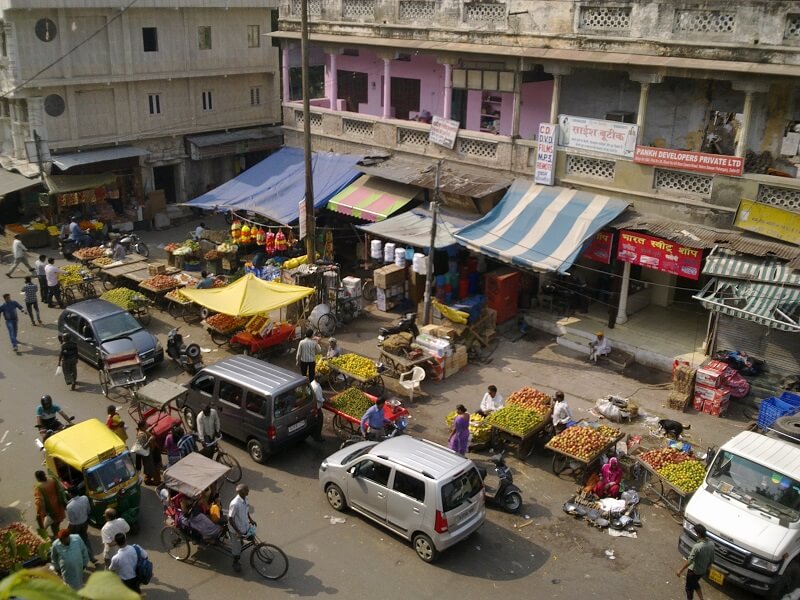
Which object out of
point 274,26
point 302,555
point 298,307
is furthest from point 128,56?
point 302,555

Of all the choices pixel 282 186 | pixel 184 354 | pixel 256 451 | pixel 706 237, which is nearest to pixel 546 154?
pixel 706 237

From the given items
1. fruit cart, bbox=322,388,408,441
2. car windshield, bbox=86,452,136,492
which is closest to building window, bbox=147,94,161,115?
fruit cart, bbox=322,388,408,441

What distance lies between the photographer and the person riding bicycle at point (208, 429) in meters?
14.9

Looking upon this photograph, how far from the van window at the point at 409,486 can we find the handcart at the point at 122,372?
8.57 m

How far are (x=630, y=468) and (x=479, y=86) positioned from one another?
13648 millimetres

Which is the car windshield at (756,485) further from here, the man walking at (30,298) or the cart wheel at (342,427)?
the man walking at (30,298)

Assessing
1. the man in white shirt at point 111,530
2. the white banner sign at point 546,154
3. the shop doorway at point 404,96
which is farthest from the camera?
the shop doorway at point 404,96

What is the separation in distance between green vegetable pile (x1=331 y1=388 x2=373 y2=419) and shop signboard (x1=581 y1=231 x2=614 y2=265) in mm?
7491

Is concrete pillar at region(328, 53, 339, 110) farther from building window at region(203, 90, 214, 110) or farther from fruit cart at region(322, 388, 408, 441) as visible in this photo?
fruit cart at region(322, 388, 408, 441)

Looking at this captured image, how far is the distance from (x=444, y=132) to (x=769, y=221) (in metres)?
9.97

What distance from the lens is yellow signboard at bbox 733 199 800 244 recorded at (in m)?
17.5

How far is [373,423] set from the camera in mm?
15789

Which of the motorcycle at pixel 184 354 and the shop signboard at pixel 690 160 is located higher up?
the shop signboard at pixel 690 160

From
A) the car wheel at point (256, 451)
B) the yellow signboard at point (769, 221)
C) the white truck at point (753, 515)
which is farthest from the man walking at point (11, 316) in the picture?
the yellow signboard at point (769, 221)
